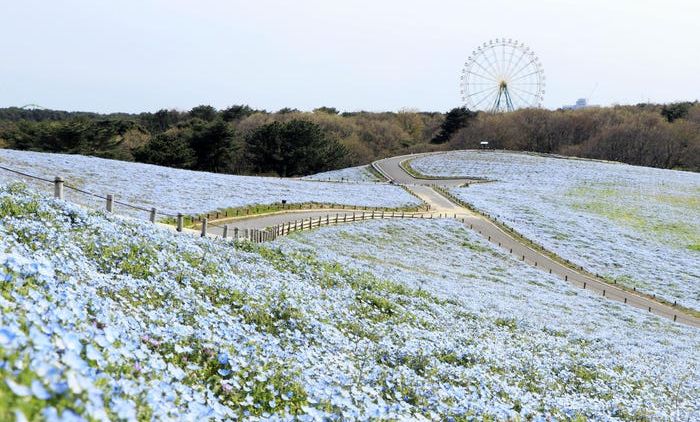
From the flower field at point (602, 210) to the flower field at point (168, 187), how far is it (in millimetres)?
14957

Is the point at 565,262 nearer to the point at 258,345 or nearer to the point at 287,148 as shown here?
the point at 258,345

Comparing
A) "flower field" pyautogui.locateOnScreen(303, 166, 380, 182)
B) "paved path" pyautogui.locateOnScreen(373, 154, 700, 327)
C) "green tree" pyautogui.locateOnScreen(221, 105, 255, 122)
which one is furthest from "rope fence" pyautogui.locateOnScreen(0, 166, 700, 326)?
"green tree" pyautogui.locateOnScreen(221, 105, 255, 122)

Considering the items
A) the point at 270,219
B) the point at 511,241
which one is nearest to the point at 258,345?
the point at 270,219

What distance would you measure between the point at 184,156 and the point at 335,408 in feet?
282

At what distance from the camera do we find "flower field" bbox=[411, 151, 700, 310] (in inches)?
1906

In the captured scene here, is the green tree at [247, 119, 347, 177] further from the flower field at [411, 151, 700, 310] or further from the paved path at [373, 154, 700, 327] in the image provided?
the paved path at [373, 154, 700, 327]

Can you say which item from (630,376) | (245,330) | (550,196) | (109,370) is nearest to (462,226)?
(550,196)

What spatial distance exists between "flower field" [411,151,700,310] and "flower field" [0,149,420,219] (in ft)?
49.1

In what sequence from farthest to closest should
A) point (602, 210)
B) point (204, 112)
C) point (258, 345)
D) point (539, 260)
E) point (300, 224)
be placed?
1. point (204, 112)
2. point (602, 210)
3. point (539, 260)
4. point (300, 224)
5. point (258, 345)

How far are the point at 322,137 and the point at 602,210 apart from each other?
5429cm

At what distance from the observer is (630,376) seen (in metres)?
15.9

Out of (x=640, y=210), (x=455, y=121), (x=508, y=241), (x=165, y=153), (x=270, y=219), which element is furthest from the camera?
(x=455, y=121)

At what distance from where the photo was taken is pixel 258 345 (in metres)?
8.54

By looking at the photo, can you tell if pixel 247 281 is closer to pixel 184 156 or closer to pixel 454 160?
pixel 184 156
